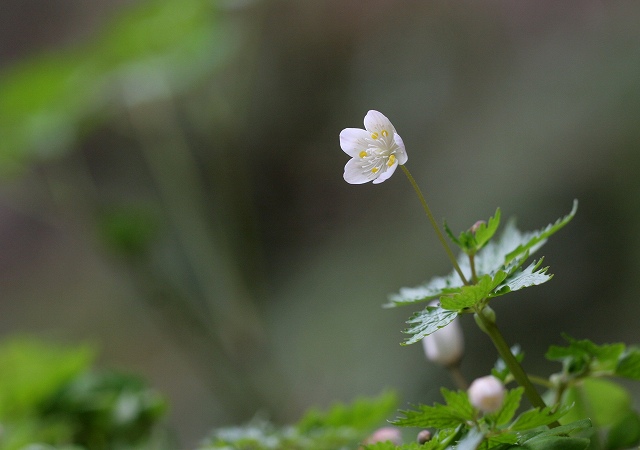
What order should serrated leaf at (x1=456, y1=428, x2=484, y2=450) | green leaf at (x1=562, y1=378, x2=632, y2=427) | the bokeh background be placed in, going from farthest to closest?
the bokeh background → green leaf at (x1=562, y1=378, x2=632, y2=427) → serrated leaf at (x1=456, y1=428, x2=484, y2=450)

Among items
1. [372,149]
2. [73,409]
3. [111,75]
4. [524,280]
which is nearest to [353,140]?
[372,149]

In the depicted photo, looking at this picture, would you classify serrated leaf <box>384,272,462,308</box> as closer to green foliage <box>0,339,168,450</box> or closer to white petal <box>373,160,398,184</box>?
white petal <box>373,160,398,184</box>

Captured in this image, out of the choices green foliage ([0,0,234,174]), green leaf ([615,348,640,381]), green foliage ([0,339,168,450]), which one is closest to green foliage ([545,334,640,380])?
green leaf ([615,348,640,381])

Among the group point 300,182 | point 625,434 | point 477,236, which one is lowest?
point 625,434

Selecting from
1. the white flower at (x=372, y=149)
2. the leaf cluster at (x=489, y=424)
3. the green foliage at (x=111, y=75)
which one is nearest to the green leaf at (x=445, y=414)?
the leaf cluster at (x=489, y=424)

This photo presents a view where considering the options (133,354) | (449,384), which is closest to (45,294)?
(133,354)

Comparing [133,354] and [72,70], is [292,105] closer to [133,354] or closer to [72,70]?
[72,70]

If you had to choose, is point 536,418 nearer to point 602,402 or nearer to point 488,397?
point 488,397
